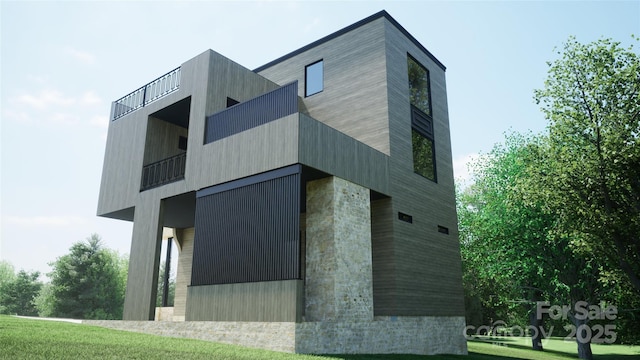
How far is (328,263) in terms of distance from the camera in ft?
38.4

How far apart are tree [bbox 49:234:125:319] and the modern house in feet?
84.4

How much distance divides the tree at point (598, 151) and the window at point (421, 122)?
A: 3.99 m

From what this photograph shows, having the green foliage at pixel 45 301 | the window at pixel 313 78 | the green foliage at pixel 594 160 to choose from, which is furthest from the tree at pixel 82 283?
the green foliage at pixel 594 160

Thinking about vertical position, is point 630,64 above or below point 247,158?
above

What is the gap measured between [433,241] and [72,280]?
37.4 metres

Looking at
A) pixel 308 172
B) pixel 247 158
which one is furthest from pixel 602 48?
pixel 247 158

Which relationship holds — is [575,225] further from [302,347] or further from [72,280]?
[72,280]

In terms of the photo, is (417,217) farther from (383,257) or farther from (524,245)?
(524,245)

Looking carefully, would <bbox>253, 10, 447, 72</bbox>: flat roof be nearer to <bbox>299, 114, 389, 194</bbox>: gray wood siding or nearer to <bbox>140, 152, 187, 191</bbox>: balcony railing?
<bbox>299, 114, 389, 194</bbox>: gray wood siding

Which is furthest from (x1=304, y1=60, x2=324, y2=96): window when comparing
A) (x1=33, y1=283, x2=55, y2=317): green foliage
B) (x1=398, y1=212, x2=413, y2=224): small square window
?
(x1=33, y1=283, x2=55, y2=317): green foliage

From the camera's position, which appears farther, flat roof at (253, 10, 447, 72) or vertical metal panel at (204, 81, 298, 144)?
flat roof at (253, 10, 447, 72)

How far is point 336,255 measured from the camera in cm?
1170

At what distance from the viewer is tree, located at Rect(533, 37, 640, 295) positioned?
48.8ft

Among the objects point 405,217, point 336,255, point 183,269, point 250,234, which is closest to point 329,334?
point 336,255
